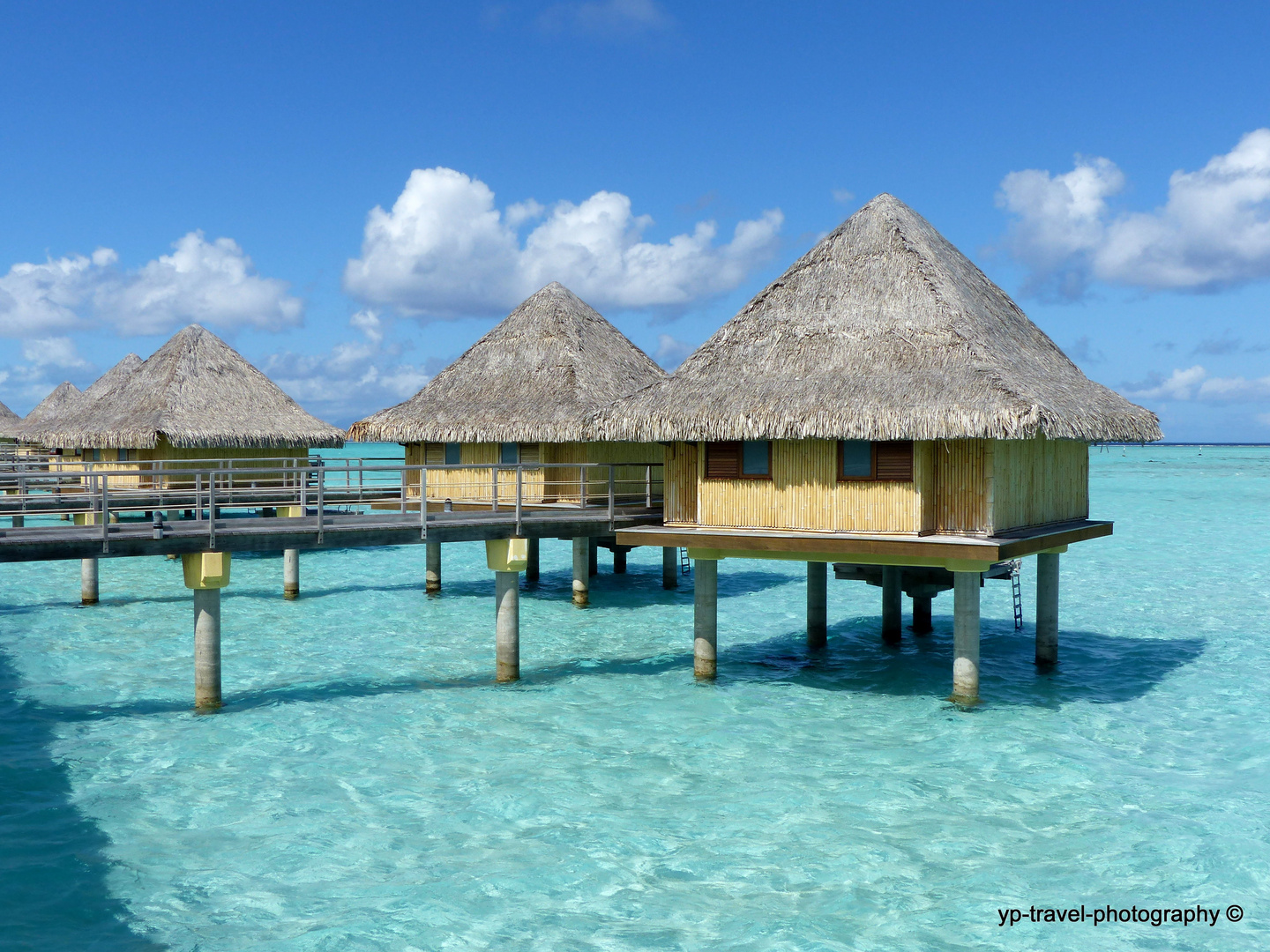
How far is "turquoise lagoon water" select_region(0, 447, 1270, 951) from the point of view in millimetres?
9767

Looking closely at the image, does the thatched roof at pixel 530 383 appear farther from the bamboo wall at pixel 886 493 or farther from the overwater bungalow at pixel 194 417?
the overwater bungalow at pixel 194 417

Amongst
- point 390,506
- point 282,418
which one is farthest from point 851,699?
point 282,418

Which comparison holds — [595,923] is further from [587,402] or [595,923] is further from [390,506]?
[390,506]

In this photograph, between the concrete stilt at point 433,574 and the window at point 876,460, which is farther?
the concrete stilt at point 433,574


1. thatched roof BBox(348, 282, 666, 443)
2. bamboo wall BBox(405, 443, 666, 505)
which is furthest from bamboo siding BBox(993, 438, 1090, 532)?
thatched roof BBox(348, 282, 666, 443)

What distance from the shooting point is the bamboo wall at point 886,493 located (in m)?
15.1

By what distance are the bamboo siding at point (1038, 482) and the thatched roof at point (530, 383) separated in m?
8.70

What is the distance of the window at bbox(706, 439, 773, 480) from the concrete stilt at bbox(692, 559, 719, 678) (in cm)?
152

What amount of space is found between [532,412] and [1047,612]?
10.8 m

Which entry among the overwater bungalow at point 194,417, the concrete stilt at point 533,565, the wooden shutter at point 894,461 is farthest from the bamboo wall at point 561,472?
the overwater bungalow at point 194,417

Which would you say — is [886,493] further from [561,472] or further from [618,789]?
[561,472]

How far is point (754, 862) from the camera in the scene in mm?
10781

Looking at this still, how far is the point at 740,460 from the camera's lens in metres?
16.6

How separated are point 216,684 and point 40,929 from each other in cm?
647
